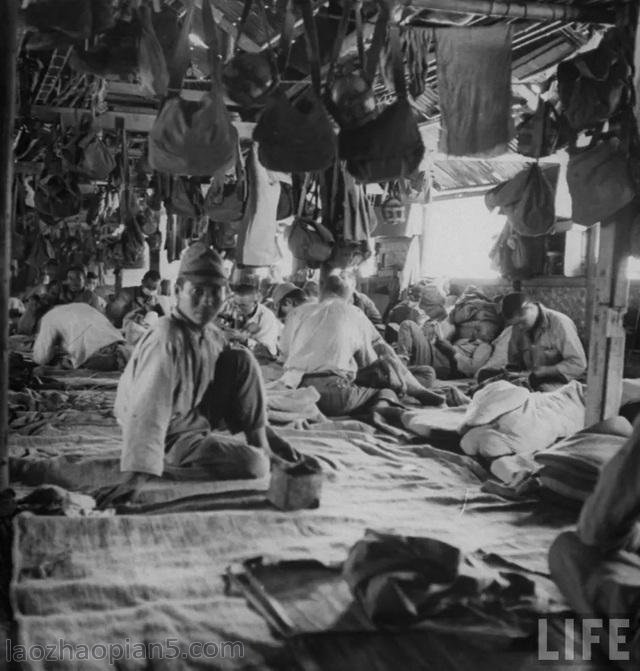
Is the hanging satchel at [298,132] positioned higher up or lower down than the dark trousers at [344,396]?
higher up

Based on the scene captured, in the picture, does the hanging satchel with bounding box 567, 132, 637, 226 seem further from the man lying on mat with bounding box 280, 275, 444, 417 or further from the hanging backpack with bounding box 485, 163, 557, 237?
the man lying on mat with bounding box 280, 275, 444, 417

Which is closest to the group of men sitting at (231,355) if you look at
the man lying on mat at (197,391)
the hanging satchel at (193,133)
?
the man lying on mat at (197,391)

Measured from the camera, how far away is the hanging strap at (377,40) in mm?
3340

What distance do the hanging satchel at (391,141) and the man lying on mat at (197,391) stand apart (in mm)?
1052

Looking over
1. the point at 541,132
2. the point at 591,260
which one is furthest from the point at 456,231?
the point at 541,132

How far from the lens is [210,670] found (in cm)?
217

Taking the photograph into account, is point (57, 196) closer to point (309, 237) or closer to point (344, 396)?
point (309, 237)

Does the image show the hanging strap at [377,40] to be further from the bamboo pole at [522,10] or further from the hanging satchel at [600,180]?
the hanging satchel at [600,180]

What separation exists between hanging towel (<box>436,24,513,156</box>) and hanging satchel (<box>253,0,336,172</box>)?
0.85 metres

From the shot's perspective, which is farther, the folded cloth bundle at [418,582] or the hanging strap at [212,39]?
the hanging strap at [212,39]

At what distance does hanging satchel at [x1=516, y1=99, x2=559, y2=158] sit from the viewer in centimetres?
428

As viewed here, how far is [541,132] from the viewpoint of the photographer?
4285mm

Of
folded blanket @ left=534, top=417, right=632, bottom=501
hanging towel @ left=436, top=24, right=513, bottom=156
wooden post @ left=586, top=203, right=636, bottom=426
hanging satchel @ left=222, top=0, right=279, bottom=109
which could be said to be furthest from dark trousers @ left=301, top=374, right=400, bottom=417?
hanging satchel @ left=222, top=0, right=279, bottom=109

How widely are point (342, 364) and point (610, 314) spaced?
9.70 feet
